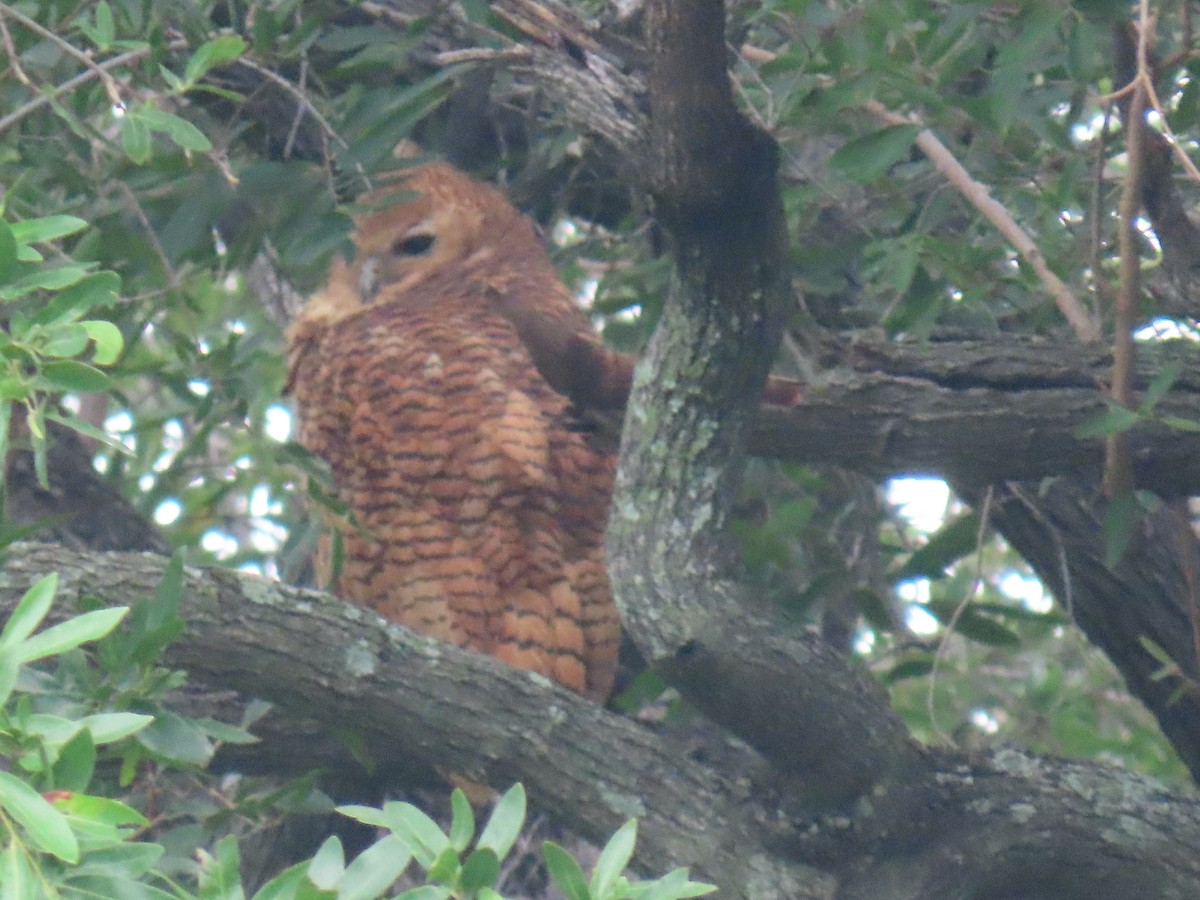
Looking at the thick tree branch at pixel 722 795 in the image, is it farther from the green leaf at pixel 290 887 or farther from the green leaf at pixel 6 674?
the green leaf at pixel 6 674

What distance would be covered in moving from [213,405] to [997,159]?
1.43m

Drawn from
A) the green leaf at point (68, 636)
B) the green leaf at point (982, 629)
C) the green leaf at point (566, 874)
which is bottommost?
the green leaf at point (566, 874)

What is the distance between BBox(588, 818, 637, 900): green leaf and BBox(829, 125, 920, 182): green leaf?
3.68 feet

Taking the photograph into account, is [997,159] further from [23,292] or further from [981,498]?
[23,292]

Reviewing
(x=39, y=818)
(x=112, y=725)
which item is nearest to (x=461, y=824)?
(x=112, y=725)

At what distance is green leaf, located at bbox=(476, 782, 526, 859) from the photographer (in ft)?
5.15

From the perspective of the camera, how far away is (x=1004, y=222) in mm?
2518

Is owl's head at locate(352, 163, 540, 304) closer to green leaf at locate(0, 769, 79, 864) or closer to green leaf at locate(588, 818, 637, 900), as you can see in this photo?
green leaf at locate(588, 818, 637, 900)

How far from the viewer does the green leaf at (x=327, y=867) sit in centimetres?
154

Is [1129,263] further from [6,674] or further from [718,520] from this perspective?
[6,674]

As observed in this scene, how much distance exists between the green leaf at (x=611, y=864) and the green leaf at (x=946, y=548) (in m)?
1.43

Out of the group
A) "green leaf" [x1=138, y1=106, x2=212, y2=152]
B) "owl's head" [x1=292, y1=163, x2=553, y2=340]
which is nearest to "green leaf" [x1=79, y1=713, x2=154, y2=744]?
"green leaf" [x1=138, y1=106, x2=212, y2=152]

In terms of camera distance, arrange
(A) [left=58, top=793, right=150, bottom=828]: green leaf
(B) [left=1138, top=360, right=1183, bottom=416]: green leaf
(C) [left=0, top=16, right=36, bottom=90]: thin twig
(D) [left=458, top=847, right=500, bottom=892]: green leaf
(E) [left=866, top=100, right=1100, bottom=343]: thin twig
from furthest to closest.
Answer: (E) [left=866, top=100, right=1100, bottom=343]: thin twig → (C) [left=0, top=16, right=36, bottom=90]: thin twig → (B) [left=1138, top=360, right=1183, bottom=416]: green leaf → (D) [left=458, top=847, right=500, bottom=892]: green leaf → (A) [left=58, top=793, right=150, bottom=828]: green leaf

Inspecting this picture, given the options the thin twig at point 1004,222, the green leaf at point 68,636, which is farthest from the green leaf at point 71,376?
the thin twig at point 1004,222
